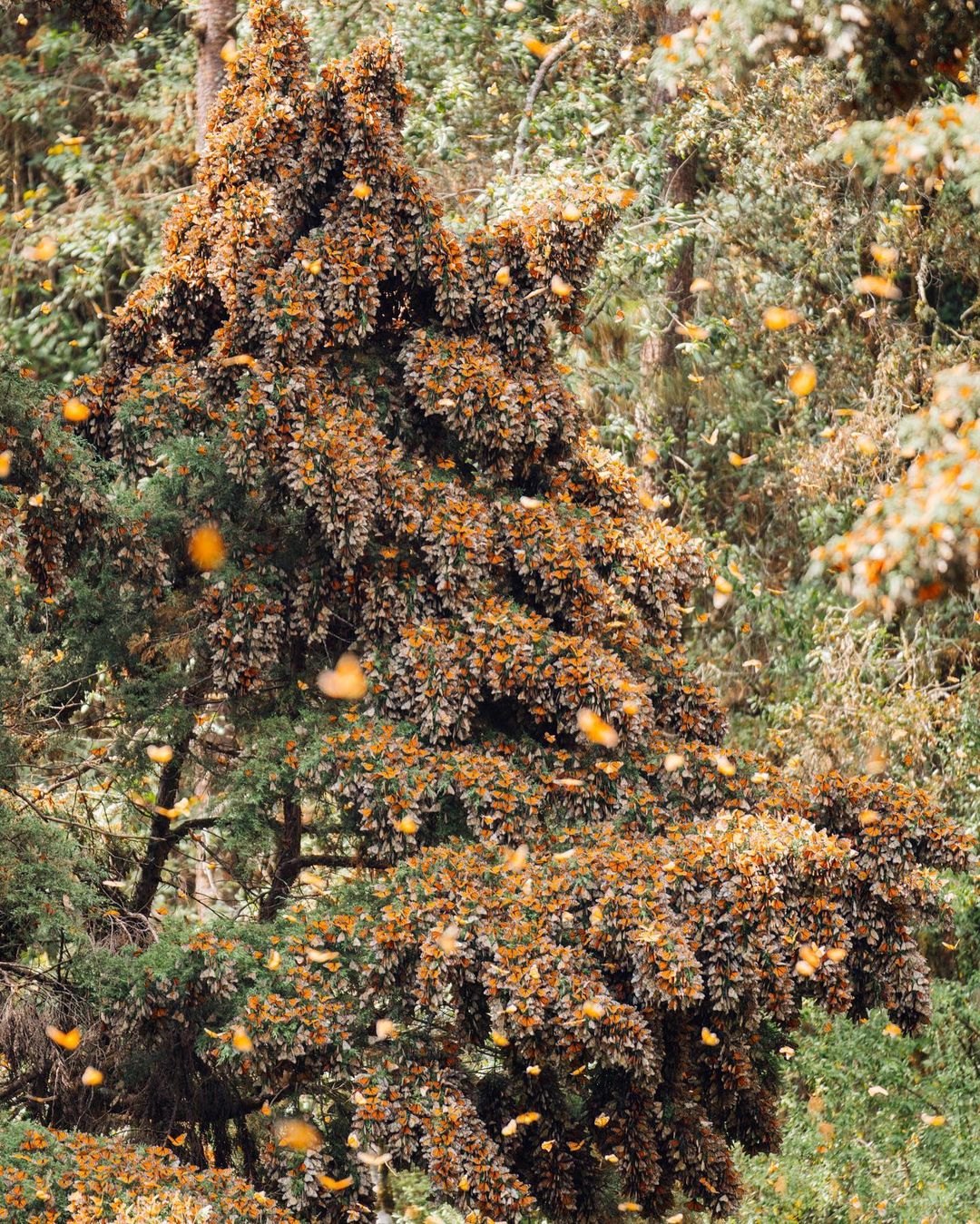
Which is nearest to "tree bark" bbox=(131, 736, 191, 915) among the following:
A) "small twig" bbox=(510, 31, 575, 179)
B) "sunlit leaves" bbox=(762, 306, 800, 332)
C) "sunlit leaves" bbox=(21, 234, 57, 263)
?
"small twig" bbox=(510, 31, 575, 179)

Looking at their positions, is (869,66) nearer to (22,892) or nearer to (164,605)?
(164,605)

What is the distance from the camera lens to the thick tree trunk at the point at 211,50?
8984 mm

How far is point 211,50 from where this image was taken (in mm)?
9023

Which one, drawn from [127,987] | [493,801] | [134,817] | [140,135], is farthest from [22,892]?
[140,135]

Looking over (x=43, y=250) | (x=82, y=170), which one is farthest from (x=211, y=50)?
(x=82, y=170)

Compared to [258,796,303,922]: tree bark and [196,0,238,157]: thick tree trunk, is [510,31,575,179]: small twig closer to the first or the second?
[196,0,238,157]: thick tree trunk

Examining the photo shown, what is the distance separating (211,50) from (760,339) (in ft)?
14.6

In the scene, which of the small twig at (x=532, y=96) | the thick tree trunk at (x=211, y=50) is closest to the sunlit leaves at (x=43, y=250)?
the thick tree trunk at (x=211, y=50)

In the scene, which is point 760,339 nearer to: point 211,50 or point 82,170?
point 211,50

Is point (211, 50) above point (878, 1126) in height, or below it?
above

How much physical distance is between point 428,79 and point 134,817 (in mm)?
5739

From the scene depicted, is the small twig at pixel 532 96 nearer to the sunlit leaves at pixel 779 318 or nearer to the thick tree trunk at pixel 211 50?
the thick tree trunk at pixel 211 50

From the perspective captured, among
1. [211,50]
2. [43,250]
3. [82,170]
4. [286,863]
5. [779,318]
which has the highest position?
[211,50]

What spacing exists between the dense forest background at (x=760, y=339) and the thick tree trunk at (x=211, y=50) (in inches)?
1.5
